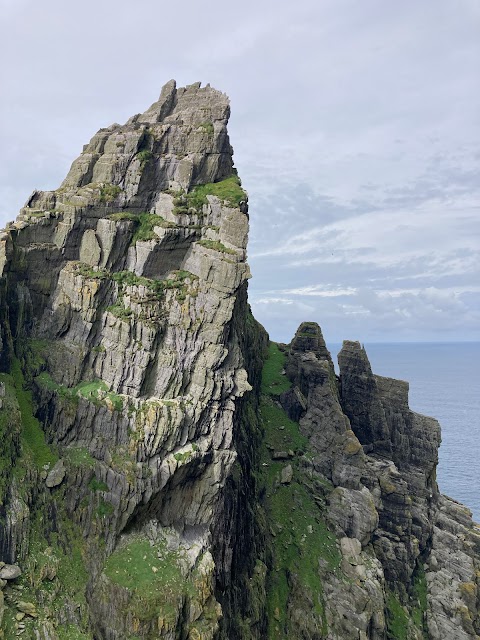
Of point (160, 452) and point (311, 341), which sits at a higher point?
point (311, 341)

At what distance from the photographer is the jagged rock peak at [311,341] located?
8162cm

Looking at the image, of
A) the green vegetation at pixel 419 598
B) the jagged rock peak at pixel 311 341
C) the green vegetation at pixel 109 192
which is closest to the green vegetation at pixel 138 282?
the green vegetation at pixel 109 192

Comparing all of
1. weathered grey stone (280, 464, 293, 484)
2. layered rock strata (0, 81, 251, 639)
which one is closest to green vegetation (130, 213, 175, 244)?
layered rock strata (0, 81, 251, 639)

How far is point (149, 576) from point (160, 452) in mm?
9988

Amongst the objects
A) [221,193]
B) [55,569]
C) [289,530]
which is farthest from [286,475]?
[221,193]

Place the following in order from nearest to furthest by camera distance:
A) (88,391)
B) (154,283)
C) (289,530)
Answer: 1. (88,391)
2. (154,283)
3. (289,530)

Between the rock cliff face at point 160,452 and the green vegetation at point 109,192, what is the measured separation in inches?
6.7

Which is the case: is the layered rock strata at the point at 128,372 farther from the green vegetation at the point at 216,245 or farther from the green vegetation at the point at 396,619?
the green vegetation at the point at 396,619

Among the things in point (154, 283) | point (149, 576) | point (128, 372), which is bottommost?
point (149, 576)

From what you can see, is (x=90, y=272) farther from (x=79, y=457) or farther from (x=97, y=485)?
(x=97, y=485)

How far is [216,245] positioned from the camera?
151 ft

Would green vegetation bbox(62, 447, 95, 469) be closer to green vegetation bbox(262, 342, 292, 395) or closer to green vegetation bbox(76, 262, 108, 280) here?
green vegetation bbox(76, 262, 108, 280)

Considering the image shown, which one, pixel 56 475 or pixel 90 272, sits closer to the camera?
pixel 56 475

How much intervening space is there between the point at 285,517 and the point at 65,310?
39.2m
